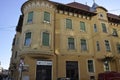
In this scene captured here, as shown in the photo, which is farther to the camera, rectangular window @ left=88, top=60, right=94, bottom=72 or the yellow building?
rectangular window @ left=88, top=60, right=94, bottom=72

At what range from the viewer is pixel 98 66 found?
22438 mm

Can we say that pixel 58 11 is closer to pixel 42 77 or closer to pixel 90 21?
pixel 90 21

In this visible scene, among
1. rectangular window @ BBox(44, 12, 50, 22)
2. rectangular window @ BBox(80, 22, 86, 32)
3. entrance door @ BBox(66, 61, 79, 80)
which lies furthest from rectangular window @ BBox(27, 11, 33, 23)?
rectangular window @ BBox(80, 22, 86, 32)

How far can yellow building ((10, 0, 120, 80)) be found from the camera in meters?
A: 18.8

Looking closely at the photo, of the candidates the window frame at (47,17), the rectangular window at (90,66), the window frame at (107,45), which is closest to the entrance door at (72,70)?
the rectangular window at (90,66)

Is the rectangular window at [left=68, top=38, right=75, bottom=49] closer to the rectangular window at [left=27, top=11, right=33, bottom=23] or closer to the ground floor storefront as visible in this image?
the ground floor storefront

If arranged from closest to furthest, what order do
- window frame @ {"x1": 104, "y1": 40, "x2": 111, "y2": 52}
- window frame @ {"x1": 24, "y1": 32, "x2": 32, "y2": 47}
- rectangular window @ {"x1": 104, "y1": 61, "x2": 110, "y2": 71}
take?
window frame @ {"x1": 24, "y1": 32, "x2": 32, "y2": 47} → rectangular window @ {"x1": 104, "y1": 61, "x2": 110, "y2": 71} → window frame @ {"x1": 104, "y1": 40, "x2": 111, "y2": 52}

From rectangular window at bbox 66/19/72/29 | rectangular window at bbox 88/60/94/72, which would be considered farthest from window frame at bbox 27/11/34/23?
rectangular window at bbox 88/60/94/72

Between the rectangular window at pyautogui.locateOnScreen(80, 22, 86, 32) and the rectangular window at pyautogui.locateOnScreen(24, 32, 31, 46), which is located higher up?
the rectangular window at pyautogui.locateOnScreen(80, 22, 86, 32)

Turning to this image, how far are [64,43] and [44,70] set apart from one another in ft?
15.9

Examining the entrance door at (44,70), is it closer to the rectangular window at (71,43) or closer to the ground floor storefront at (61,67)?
the ground floor storefront at (61,67)

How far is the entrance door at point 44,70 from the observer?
18344mm

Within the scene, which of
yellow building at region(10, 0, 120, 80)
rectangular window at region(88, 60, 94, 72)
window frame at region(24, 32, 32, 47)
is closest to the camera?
yellow building at region(10, 0, 120, 80)

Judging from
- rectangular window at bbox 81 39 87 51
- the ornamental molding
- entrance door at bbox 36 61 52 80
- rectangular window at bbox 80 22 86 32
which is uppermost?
the ornamental molding
